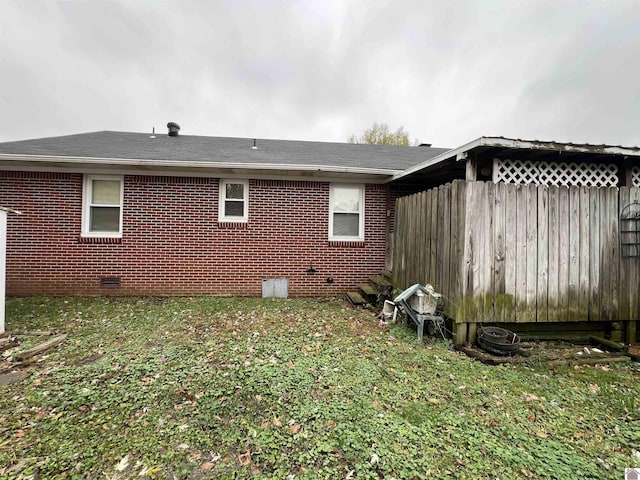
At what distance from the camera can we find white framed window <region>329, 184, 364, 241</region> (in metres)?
7.09

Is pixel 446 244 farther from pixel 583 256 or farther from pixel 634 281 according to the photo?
pixel 634 281

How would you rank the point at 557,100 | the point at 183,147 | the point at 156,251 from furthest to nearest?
the point at 557,100
the point at 183,147
the point at 156,251

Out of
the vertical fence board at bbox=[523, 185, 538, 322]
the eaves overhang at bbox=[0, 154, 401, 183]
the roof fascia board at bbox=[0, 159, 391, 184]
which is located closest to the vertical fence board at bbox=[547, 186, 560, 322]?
the vertical fence board at bbox=[523, 185, 538, 322]

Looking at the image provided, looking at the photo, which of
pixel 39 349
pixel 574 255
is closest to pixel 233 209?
pixel 39 349

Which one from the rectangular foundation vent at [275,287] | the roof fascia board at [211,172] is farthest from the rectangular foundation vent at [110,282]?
the rectangular foundation vent at [275,287]

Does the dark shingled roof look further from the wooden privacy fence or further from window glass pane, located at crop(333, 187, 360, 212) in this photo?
the wooden privacy fence

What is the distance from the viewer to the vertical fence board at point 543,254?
4.10 meters

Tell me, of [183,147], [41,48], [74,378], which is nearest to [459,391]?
[74,378]

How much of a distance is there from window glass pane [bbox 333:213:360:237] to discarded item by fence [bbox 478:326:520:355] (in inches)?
149

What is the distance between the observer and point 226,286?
677cm

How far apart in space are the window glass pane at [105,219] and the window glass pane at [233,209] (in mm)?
2445

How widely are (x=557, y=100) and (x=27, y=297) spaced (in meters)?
23.5

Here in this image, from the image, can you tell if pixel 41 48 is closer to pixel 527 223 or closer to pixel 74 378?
pixel 74 378

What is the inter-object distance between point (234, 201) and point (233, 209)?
0.20 meters
